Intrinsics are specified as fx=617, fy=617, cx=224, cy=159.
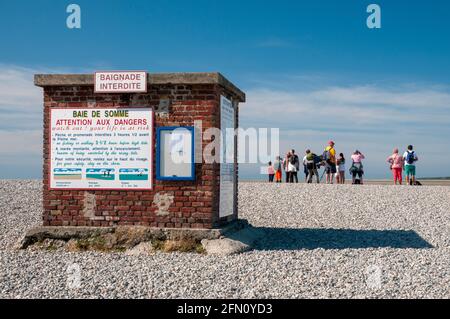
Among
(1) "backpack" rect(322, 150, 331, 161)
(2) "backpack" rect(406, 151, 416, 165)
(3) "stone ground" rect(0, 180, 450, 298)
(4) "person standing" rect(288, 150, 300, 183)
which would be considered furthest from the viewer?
(4) "person standing" rect(288, 150, 300, 183)

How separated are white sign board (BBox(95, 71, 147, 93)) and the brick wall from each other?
0.55 ft

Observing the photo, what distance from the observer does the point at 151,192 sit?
11.3 metres

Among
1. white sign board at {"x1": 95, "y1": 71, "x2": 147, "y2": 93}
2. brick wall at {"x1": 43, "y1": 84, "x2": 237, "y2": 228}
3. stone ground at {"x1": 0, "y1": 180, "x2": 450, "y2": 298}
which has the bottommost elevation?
stone ground at {"x1": 0, "y1": 180, "x2": 450, "y2": 298}

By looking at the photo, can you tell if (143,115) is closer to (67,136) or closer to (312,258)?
(67,136)

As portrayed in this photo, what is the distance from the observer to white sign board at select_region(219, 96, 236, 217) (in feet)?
38.5

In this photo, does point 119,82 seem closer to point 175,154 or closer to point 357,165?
point 175,154

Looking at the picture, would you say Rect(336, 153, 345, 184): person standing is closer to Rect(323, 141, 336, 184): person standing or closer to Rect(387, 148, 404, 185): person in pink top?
Rect(323, 141, 336, 184): person standing

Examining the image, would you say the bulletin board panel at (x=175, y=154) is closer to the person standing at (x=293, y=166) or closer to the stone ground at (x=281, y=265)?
the stone ground at (x=281, y=265)

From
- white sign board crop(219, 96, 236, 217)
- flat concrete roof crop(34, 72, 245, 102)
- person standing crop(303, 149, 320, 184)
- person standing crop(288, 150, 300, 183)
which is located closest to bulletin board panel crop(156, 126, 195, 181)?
white sign board crop(219, 96, 236, 217)

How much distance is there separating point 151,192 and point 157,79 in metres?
2.06

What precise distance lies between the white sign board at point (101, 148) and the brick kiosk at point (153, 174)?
11 cm

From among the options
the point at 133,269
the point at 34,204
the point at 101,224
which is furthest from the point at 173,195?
the point at 34,204

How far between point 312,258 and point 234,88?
13.1 ft

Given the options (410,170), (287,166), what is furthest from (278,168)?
(410,170)
